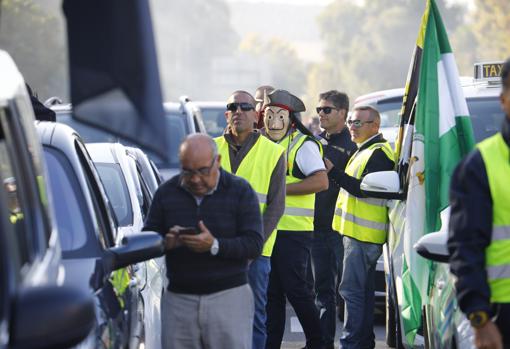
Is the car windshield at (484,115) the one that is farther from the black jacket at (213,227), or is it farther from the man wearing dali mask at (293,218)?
the black jacket at (213,227)

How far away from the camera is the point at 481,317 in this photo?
4906 millimetres

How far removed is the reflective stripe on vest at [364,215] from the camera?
31.1ft

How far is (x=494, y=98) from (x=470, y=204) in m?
4.11

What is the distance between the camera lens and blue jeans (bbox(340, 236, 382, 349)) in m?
9.47

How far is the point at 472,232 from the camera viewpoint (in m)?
5.00

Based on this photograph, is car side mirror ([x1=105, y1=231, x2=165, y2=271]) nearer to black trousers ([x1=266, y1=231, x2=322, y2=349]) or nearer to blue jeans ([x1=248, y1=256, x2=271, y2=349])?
blue jeans ([x1=248, y1=256, x2=271, y2=349])

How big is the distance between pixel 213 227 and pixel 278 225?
2.94m

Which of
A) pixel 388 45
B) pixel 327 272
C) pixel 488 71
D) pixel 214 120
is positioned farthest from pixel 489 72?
pixel 388 45

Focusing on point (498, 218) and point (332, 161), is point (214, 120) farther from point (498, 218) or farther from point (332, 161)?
point (498, 218)

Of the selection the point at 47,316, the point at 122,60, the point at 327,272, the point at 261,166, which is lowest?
the point at 327,272

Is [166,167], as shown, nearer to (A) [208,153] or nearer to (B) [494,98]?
(B) [494,98]

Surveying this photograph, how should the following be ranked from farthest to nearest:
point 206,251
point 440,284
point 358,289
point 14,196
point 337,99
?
point 337,99, point 358,289, point 440,284, point 206,251, point 14,196

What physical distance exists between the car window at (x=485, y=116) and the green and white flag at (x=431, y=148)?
60 cm

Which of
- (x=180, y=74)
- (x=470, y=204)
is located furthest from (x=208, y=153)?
(x=180, y=74)
